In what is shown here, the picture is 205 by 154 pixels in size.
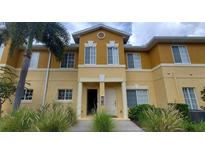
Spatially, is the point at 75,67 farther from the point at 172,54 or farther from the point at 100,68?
the point at 172,54

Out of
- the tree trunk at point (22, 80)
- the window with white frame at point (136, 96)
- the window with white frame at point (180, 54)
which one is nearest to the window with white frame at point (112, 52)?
the window with white frame at point (136, 96)

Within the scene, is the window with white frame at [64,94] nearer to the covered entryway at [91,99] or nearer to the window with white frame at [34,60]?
the covered entryway at [91,99]

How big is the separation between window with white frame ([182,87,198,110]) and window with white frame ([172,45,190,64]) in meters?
2.61

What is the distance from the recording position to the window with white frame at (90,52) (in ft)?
38.7

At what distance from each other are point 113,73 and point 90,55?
9.27 feet

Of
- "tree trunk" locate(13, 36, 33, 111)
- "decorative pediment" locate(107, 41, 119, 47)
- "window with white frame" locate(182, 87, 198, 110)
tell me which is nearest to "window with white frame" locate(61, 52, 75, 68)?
"tree trunk" locate(13, 36, 33, 111)

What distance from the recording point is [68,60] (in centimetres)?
1320

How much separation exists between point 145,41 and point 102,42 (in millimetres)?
4783

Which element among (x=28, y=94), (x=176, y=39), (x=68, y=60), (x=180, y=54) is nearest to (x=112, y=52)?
(x=68, y=60)

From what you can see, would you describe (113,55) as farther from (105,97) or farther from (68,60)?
(68,60)

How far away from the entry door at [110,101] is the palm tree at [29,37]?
5646 millimetres

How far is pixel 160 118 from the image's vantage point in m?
5.12
